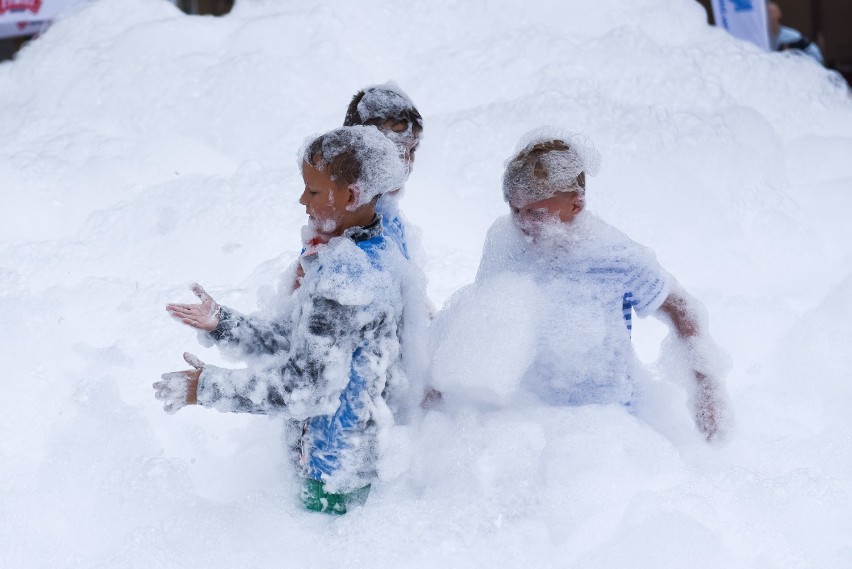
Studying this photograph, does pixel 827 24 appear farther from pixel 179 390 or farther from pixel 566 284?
pixel 179 390

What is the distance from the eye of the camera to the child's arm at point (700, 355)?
6.09ft

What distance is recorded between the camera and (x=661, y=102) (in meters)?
3.68

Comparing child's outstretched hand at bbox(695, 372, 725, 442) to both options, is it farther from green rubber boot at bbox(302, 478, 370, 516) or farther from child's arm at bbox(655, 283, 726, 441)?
green rubber boot at bbox(302, 478, 370, 516)

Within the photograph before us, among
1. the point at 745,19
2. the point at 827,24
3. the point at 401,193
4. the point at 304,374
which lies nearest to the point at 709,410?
the point at 401,193

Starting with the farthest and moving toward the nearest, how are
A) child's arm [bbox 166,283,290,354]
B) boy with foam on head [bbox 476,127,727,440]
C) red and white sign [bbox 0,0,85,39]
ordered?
red and white sign [bbox 0,0,85,39], boy with foam on head [bbox 476,127,727,440], child's arm [bbox 166,283,290,354]

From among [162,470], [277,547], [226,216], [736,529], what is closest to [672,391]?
[736,529]

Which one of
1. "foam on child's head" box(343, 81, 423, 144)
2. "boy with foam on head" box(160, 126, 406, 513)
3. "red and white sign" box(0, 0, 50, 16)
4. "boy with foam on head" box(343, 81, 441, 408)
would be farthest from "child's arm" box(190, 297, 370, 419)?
"red and white sign" box(0, 0, 50, 16)

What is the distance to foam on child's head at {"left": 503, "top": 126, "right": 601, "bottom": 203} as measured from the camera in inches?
66.7

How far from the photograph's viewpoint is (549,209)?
1734 mm

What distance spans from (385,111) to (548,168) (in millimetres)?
423

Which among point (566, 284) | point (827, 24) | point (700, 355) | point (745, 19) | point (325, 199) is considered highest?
point (325, 199)

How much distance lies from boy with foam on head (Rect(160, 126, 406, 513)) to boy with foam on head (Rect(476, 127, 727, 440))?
29 cm

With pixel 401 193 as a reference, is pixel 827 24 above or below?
below

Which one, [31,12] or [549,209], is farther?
[31,12]
